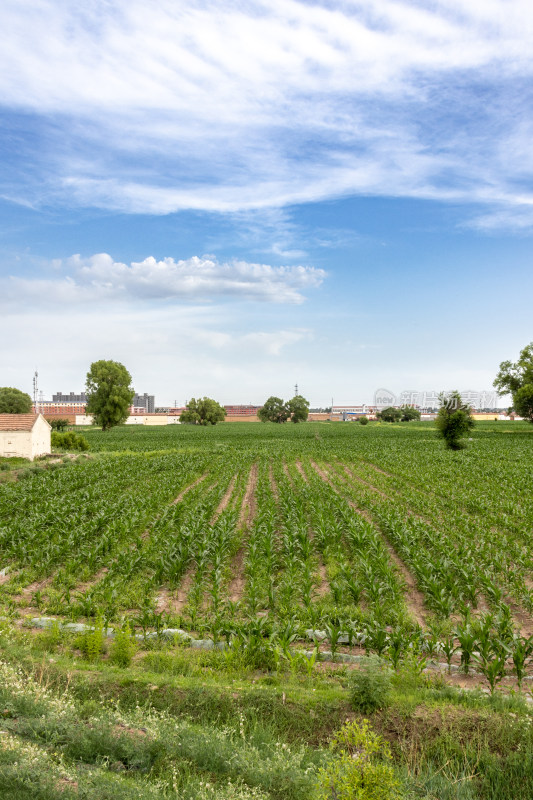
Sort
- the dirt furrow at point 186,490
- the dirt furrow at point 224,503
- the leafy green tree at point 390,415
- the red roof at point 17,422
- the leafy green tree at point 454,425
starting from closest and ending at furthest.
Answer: the dirt furrow at point 224,503
the dirt furrow at point 186,490
the red roof at point 17,422
the leafy green tree at point 454,425
the leafy green tree at point 390,415

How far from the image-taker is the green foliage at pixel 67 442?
43.0 meters

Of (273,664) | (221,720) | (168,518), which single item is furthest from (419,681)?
(168,518)

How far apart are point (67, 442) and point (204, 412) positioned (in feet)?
247

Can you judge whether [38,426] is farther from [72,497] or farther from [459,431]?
[459,431]

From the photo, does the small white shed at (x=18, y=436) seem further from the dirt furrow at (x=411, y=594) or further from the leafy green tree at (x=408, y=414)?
the leafy green tree at (x=408, y=414)

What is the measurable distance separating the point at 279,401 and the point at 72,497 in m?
124

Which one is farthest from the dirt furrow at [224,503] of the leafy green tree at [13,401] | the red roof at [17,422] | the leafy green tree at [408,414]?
the leafy green tree at [408,414]

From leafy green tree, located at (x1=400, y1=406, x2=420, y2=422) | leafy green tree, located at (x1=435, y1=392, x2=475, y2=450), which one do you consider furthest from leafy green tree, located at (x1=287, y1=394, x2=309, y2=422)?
leafy green tree, located at (x1=435, y1=392, x2=475, y2=450)

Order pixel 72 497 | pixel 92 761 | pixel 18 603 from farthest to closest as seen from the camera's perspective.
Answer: pixel 72 497, pixel 18 603, pixel 92 761

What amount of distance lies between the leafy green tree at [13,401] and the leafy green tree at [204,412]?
3581 centimetres

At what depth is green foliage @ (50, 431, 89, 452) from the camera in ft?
141

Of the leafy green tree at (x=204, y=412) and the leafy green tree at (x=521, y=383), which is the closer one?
the leafy green tree at (x=521, y=383)

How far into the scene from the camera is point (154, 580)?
37.6 ft

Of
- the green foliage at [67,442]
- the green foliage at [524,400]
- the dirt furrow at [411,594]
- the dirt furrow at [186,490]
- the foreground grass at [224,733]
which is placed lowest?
the dirt furrow at [411,594]
